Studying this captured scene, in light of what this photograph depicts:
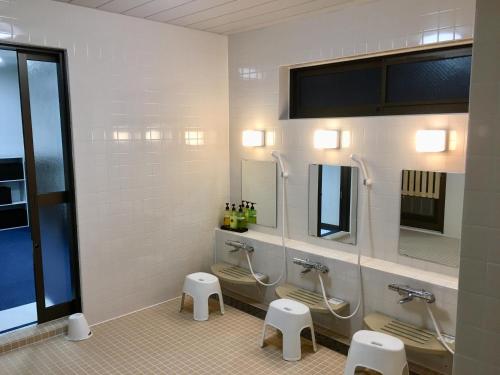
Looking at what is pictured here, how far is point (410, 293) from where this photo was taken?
2.58 metres

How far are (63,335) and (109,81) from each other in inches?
76.7

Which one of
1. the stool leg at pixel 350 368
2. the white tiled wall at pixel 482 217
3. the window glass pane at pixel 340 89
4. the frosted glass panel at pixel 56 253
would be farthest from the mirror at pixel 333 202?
the frosted glass panel at pixel 56 253

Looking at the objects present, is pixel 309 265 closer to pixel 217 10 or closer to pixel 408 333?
pixel 408 333

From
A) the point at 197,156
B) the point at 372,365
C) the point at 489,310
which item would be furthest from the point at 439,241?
the point at 197,156

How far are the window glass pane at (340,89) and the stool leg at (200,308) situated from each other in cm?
179

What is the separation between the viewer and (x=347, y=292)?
2.99 metres

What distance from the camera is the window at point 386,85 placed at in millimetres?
2625

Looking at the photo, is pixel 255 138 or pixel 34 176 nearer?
pixel 34 176

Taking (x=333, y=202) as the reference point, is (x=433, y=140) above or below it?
above

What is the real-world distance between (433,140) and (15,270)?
4715mm

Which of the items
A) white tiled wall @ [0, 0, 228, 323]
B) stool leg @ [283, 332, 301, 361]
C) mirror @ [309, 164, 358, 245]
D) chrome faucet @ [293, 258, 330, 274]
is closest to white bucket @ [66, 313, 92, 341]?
white tiled wall @ [0, 0, 228, 323]

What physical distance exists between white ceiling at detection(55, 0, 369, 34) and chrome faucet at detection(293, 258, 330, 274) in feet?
6.14

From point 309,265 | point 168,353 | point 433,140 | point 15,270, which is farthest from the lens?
point 15,270

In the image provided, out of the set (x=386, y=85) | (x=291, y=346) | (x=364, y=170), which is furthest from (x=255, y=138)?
(x=291, y=346)
